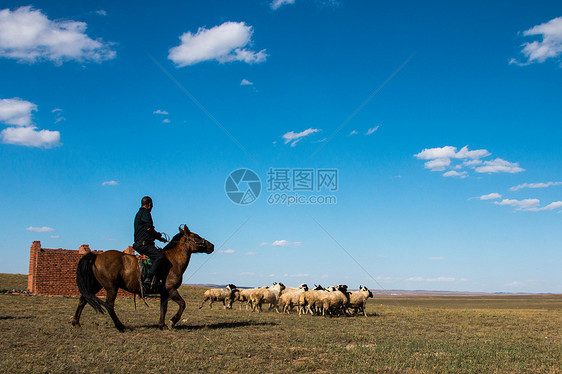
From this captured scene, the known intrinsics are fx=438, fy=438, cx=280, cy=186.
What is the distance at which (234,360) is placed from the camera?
815 cm

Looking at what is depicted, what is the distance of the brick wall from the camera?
26.3 m

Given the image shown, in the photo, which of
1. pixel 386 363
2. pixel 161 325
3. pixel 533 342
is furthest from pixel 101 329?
pixel 533 342

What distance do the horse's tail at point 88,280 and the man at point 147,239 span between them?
1.20 meters

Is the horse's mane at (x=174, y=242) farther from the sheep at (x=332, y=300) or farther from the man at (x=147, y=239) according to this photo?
the sheep at (x=332, y=300)

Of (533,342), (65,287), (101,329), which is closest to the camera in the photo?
Result: (101,329)

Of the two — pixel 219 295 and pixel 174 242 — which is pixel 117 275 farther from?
pixel 219 295

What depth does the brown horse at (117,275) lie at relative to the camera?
1098 centimetres

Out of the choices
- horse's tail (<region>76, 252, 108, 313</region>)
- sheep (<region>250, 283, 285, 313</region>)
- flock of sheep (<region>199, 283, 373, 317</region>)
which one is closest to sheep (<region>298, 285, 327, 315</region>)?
flock of sheep (<region>199, 283, 373, 317</region>)

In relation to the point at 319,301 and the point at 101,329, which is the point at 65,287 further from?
the point at 101,329

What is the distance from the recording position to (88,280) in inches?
440

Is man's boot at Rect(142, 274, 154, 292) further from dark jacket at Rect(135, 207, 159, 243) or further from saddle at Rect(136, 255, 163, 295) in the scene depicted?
dark jacket at Rect(135, 207, 159, 243)

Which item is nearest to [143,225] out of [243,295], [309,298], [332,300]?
[332,300]

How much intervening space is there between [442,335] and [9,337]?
11573 millimetres

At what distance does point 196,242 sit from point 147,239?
1.52m
